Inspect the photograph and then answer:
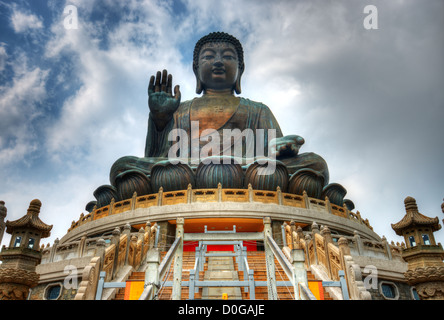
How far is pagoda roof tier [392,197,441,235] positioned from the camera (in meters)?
8.52

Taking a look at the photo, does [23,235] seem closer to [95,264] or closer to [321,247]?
[95,264]

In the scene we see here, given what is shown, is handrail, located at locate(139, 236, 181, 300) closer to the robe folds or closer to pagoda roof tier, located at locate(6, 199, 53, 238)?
pagoda roof tier, located at locate(6, 199, 53, 238)

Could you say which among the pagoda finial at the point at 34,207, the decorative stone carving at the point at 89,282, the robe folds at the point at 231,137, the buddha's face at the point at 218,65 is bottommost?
the decorative stone carving at the point at 89,282

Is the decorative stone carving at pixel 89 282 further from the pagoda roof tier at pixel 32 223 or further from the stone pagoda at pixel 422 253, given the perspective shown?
the stone pagoda at pixel 422 253

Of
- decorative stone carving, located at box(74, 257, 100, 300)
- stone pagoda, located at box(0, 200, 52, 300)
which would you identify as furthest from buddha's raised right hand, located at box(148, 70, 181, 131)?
decorative stone carving, located at box(74, 257, 100, 300)

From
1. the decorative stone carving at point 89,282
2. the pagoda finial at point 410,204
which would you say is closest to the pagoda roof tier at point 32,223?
the decorative stone carving at point 89,282

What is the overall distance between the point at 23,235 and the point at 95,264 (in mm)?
2321

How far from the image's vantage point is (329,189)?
1493 cm

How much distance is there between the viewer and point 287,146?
52.4 feet

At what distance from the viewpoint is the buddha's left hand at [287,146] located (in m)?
16.0

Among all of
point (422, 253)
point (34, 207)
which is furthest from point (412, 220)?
point (34, 207)

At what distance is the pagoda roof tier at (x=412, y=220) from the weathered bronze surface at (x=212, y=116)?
19.1 feet

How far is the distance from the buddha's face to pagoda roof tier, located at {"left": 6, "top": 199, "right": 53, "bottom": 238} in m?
13.1
